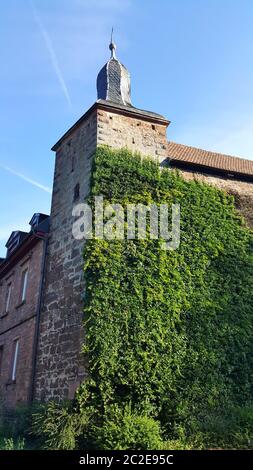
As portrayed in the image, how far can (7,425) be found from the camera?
10641mm

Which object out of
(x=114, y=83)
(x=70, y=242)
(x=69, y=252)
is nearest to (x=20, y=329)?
(x=69, y=252)

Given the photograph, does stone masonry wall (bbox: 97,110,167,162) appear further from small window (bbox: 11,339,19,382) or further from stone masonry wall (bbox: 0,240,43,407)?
small window (bbox: 11,339,19,382)

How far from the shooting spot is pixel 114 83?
13.5 metres

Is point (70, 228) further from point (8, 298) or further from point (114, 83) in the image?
point (8, 298)

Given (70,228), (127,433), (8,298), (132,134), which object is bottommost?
(127,433)

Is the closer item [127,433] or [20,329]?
[127,433]

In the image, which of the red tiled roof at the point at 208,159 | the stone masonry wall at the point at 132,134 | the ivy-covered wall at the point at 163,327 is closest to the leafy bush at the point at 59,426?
the ivy-covered wall at the point at 163,327

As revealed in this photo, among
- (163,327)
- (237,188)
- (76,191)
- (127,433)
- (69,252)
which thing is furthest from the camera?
(237,188)

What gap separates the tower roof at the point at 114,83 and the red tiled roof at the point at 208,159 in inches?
86.2

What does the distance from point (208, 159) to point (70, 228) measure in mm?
5246

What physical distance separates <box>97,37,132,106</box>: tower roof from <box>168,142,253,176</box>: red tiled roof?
2188 mm

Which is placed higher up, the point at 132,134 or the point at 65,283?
the point at 132,134

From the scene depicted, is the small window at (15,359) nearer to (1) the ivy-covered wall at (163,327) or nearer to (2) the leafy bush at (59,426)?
(2) the leafy bush at (59,426)

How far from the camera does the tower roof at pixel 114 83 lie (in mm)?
13219
